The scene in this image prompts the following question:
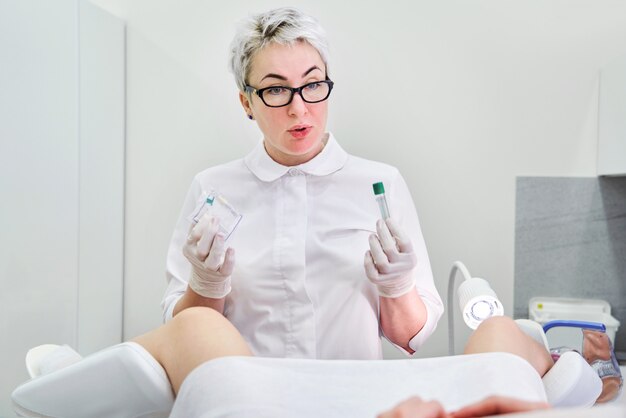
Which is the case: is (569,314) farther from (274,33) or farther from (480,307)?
(274,33)

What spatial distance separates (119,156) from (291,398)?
1559mm

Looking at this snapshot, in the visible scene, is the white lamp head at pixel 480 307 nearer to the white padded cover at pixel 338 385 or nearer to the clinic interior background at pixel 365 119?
the white padded cover at pixel 338 385

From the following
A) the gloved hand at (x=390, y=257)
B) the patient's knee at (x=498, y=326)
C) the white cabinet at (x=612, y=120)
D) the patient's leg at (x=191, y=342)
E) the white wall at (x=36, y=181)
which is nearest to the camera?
the patient's leg at (x=191, y=342)

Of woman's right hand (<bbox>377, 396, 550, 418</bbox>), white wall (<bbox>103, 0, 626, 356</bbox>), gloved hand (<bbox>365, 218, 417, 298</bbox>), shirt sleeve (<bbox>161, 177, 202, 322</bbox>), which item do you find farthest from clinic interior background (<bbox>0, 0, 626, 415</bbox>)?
woman's right hand (<bbox>377, 396, 550, 418</bbox>)

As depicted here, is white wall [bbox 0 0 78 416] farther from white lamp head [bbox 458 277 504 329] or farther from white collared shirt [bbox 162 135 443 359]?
white lamp head [bbox 458 277 504 329]

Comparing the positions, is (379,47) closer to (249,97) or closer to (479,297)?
(249,97)

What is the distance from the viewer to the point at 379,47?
204 centimetres

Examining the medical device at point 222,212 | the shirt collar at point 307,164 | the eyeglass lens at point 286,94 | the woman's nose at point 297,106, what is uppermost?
the eyeglass lens at point 286,94

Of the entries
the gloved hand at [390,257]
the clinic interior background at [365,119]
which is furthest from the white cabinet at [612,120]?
the gloved hand at [390,257]

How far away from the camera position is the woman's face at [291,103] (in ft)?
4.63

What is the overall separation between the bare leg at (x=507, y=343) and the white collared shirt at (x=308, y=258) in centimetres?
44

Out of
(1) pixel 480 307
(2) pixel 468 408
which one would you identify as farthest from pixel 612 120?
(2) pixel 468 408

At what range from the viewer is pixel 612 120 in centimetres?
188

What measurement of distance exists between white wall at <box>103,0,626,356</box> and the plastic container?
0.12 meters
